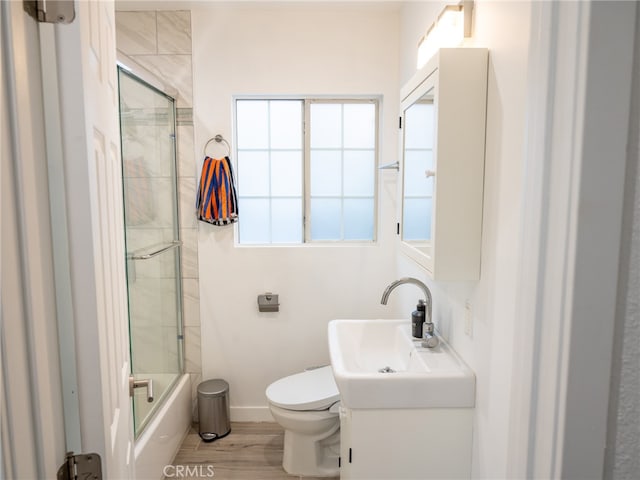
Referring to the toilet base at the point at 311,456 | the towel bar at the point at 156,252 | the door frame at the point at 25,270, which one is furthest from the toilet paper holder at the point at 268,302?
the door frame at the point at 25,270

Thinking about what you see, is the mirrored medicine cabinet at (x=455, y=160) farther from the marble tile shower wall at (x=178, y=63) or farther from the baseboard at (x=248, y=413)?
the baseboard at (x=248, y=413)

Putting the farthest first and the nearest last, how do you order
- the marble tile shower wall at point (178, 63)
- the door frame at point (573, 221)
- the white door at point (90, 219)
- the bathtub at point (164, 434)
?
the marble tile shower wall at point (178, 63) → the bathtub at point (164, 434) → the white door at point (90, 219) → the door frame at point (573, 221)

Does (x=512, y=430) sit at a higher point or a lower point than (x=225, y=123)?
lower

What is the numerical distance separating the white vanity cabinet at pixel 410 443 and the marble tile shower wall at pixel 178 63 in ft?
5.47

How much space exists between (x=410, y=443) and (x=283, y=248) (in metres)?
1.53

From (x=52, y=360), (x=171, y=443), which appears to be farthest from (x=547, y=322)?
(x=171, y=443)

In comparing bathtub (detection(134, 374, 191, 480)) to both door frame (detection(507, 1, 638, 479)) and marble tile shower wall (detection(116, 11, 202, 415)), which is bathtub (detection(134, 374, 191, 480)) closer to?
marble tile shower wall (detection(116, 11, 202, 415))

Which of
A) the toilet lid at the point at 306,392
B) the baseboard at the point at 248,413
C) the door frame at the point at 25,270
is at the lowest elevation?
the baseboard at the point at 248,413

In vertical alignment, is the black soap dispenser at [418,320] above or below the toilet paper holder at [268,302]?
above

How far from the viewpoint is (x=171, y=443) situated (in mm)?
2363

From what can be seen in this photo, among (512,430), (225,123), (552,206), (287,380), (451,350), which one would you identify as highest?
(225,123)

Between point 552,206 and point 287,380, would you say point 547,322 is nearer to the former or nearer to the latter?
point 552,206

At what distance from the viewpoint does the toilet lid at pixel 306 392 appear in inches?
83.8

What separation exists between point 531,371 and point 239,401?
8.37 feet
